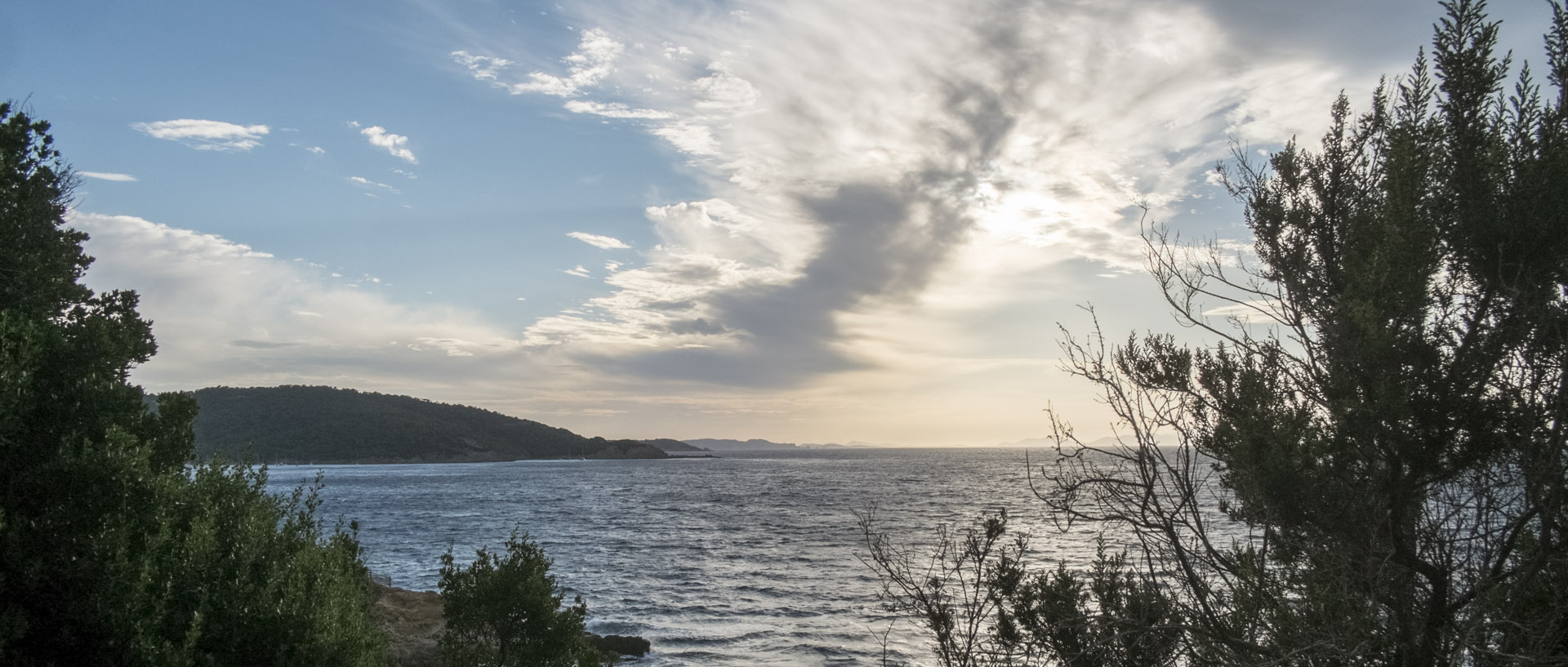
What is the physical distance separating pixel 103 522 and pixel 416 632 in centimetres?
1231

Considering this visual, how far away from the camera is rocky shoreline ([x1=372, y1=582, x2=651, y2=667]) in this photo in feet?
65.1

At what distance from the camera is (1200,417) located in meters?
7.54

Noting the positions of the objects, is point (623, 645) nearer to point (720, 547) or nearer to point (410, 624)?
point (410, 624)

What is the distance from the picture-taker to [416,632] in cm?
2198

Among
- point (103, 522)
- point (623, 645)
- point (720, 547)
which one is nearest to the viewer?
point (103, 522)

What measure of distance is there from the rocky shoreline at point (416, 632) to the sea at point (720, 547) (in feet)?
3.94

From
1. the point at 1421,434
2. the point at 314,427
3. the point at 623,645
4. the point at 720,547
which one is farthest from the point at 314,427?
the point at 1421,434

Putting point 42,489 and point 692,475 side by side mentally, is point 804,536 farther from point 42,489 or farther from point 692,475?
point 692,475

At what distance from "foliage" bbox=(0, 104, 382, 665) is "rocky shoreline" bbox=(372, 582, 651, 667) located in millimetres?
6410

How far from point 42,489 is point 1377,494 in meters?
15.7

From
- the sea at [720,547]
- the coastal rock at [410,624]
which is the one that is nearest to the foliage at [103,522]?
the coastal rock at [410,624]

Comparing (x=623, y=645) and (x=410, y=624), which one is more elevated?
(x=410, y=624)

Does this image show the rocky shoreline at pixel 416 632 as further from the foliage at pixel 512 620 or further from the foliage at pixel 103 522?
the foliage at pixel 103 522

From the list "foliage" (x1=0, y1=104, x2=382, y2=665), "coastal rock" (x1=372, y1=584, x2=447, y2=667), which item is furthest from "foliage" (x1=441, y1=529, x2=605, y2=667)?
"foliage" (x1=0, y1=104, x2=382, y2=665)
